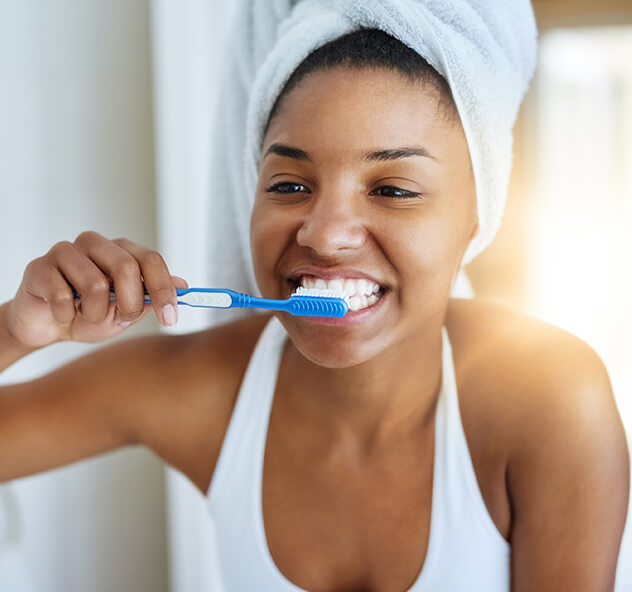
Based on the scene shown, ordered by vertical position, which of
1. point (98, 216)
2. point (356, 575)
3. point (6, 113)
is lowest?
point (356, 575)

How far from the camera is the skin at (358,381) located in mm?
651

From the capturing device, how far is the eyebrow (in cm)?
64

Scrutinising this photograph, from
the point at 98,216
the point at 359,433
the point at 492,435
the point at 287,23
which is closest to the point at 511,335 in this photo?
the point at 492,435

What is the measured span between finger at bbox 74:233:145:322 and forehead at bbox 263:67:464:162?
7.9 inches

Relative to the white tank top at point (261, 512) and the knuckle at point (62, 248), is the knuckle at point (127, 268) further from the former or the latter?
the white tank top at point (261, 512)

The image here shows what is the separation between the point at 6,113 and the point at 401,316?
1.85 feet

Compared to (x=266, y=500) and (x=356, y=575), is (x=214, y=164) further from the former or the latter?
(x=356, y=575)

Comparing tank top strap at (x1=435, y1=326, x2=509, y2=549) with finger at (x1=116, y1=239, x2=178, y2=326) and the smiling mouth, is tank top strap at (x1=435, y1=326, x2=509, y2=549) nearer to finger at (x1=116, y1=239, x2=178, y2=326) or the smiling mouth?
the smiling mouth

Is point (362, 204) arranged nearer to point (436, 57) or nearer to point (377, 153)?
point (377, 153)

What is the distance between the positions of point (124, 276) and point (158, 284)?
0.11ft

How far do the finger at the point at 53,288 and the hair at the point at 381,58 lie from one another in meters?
0.33

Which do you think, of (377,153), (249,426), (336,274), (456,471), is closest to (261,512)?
(249,426)

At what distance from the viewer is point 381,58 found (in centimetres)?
66

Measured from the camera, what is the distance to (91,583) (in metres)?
1.07
